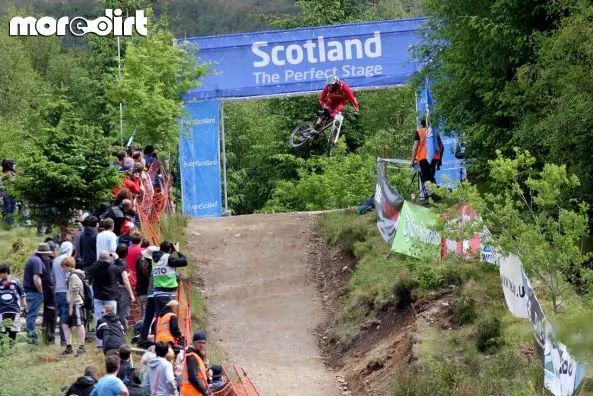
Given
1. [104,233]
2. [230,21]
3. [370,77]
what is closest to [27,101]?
[370,77]

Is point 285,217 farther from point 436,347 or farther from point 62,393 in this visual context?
point 62,393

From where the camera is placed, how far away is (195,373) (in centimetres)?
1284

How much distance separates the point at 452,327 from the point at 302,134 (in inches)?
460

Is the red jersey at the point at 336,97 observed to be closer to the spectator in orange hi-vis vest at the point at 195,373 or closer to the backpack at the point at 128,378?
the spectator in orange hi-vis vest at the point at 195,373

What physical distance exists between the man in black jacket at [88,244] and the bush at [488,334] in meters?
5.65

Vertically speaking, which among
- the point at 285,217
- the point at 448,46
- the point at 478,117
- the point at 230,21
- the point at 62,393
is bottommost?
the point at 62,393

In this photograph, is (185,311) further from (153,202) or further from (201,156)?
(201,156)

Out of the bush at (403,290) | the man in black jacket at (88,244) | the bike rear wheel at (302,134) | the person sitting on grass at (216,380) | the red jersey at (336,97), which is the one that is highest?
the red jersey at (336,97)

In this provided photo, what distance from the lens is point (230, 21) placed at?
138625 millimetres

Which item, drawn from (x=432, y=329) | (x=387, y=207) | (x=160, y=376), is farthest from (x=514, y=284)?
(x=387, y=207)

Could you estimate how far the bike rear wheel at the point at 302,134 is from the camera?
2734 centimetres

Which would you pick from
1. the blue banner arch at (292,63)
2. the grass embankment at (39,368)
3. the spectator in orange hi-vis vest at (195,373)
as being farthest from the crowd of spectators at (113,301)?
the blue banner arch at (292,63)

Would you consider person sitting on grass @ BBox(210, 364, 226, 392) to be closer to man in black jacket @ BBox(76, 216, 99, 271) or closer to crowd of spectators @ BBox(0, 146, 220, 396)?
crowd of spectators @ BBox(0, 146, 220, 396)

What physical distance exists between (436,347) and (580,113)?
422 cm
